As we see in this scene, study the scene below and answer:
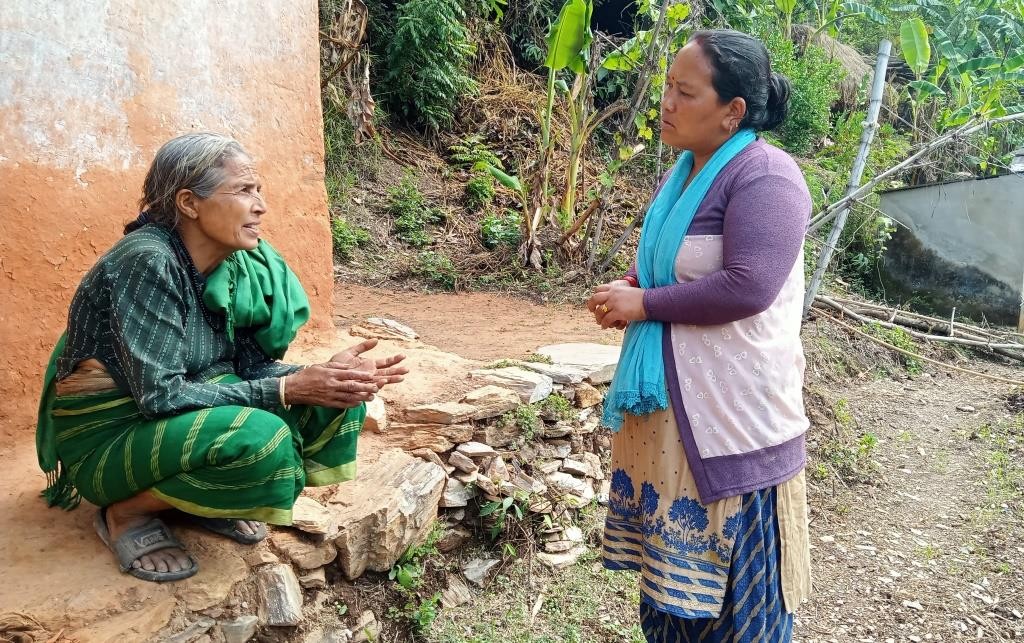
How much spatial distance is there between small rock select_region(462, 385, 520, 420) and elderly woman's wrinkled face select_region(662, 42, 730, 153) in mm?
1828

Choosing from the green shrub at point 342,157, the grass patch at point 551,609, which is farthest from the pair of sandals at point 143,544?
the green shrub at point 342,157

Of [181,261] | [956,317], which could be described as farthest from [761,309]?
[956,317]

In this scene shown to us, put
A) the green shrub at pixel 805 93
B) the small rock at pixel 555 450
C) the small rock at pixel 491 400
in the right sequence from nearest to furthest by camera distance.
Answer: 1. the small rock at pixel 491 400
2. the small rock at pixel 555 450
3. the green shrub at pixel 805 93

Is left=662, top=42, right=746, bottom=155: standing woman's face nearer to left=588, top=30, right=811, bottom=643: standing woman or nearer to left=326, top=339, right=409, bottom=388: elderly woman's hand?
left=588, top=30, right=811, bottom=643: standing woman

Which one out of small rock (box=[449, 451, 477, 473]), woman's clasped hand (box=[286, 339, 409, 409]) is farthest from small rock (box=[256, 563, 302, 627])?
small rock (box=[449, 451, 477, 473])

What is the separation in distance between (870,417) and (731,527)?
4.41 metres

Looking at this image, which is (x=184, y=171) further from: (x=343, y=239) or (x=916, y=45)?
(x=916, y=45)

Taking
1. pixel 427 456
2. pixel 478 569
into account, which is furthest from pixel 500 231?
pixel 478 569

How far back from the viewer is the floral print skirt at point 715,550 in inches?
76.2

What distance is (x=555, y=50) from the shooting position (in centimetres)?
650

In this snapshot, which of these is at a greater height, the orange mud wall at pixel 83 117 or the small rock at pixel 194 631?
the orange mud wall at pixel 83 117

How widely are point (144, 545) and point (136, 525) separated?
0.20 ft

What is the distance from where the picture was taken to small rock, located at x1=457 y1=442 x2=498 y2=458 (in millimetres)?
3406

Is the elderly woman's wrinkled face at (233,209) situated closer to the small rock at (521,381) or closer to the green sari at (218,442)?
the green sari at (218,442)
